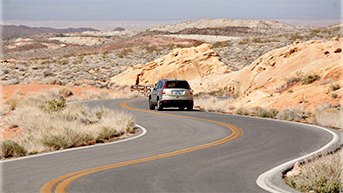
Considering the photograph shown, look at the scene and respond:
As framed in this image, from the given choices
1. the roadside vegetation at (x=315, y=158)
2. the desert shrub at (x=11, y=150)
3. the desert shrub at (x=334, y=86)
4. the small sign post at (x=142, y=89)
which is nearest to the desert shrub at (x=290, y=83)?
the roadside vegetation at (x=315, y=158)

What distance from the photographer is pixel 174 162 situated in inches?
346

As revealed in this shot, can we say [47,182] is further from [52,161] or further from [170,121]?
[170,121]

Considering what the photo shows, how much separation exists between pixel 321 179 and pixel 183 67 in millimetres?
42993

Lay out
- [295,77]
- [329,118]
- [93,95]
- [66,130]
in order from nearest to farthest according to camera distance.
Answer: [66,130]
[329,118]
[295,77]
[93,95]

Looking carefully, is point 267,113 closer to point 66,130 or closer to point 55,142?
point 66,130

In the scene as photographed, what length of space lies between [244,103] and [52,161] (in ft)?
57.8

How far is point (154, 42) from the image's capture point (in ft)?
357

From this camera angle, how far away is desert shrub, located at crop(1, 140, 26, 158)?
9.93m

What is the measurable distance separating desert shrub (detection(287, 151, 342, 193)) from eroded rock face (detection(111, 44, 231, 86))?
3916 cm

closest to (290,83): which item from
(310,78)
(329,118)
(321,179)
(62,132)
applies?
(310,78)

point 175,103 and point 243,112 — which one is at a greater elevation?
point 175,103

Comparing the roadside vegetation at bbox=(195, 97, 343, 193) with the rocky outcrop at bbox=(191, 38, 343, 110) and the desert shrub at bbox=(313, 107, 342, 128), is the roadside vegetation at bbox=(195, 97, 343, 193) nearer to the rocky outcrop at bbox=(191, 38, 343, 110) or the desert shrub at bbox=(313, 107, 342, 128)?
the desert shrub at bbox=(313, 107, 342, 128)

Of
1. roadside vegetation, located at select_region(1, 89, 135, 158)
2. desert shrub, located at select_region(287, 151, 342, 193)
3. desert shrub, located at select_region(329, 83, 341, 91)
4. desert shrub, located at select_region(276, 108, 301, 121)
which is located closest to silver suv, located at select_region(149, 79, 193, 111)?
roadside vegetation, located at select_region(1, 89, 135, 158)

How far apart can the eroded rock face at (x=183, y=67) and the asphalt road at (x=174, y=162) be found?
3367 cm
